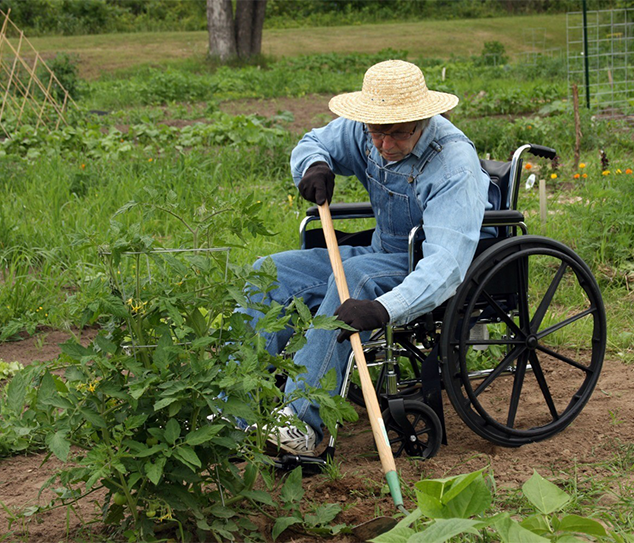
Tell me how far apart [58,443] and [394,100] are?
5.28 ft

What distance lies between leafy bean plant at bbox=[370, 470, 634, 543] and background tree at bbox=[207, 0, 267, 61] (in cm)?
1351

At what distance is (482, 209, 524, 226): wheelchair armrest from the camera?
2812mm

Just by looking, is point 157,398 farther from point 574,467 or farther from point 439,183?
point 574,467

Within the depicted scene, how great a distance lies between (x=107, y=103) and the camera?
33.5 feet

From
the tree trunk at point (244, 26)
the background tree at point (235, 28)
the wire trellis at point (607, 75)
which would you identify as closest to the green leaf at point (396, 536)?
the wire trellis at point (607, 75)

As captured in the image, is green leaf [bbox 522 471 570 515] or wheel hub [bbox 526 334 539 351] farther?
wheel hub [bbox 526 334 539 351]

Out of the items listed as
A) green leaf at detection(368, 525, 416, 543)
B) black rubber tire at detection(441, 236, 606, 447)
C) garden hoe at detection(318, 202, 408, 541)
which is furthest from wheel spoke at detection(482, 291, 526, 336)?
green leaf at detection(368, 525, 416, 543)

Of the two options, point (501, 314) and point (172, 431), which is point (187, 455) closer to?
point (172, 431)

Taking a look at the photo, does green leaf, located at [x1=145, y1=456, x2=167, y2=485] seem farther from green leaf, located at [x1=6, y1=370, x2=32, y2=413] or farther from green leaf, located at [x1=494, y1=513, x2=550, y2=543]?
green leaf, located at [x1=494, y1=513, x2=550, y2=543]

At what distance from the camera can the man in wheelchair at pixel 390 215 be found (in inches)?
Result: 99.7

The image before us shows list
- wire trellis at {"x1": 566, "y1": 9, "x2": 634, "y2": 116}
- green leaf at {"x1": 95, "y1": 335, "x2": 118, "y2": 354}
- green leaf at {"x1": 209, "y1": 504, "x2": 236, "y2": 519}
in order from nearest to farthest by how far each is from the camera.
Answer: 1. green leaf at {"x1": 95, "y1": 335, "x2": 118, "y2": 354}
2. green leaf at {"x1": 209, "y1": 504, "x2": 236, "y2": 519}
3. wire trellis at {"x1": 566, "y1": 9, "x2": 634, "y2": 116}

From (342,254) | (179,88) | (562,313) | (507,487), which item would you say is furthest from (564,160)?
(179,88)

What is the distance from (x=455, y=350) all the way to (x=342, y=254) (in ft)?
2.09

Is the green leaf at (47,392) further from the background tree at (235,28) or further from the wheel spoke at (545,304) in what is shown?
the background tree at (235,28)
